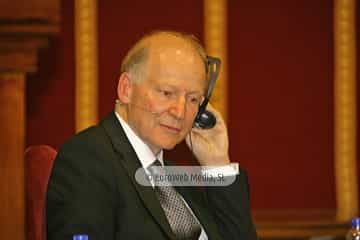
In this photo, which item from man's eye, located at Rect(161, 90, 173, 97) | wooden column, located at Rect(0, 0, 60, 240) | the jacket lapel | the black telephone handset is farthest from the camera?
wooden column, located at Rect(0, 0, 60, 240)

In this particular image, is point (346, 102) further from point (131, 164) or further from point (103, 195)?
point (103, 195)

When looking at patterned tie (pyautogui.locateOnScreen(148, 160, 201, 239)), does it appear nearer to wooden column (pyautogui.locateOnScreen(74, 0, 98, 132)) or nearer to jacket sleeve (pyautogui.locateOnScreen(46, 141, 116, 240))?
jacket sleeve (pyautogui.locateOnScreen(46, 141, 116, 240))

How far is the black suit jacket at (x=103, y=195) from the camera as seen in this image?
174 centimetres

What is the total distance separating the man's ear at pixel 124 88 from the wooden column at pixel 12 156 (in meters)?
0.45

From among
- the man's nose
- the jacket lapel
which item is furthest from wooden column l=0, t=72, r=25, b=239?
the man's nose

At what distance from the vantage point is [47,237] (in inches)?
71.6

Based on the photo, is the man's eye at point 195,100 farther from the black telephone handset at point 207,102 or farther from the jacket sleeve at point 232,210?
the jacket sleeve at point 232,210

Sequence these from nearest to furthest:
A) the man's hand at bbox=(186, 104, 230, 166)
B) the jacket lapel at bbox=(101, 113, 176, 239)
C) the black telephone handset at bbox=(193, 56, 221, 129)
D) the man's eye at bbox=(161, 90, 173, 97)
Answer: the jacket lapel at bbox=(101, 113, 176, 239)
the man's eye at bbox=(161, 90, 173, 97)
the black telephone handset at bbox=(193, 56, 221, 129)
the man's hand at bbox=(186, 104, 230, 166)

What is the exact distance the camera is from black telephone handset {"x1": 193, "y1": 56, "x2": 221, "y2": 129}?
6.90 ft

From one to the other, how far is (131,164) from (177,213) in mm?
155

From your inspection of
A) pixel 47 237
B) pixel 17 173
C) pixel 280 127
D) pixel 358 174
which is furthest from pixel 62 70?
pixel 47 237

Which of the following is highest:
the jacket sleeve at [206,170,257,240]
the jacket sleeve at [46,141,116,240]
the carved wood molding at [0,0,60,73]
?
the carved wood molding at [0,0,60,73]

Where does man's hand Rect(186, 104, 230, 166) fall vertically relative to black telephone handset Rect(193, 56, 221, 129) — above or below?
below

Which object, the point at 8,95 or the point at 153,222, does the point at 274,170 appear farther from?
the point at 153,222
